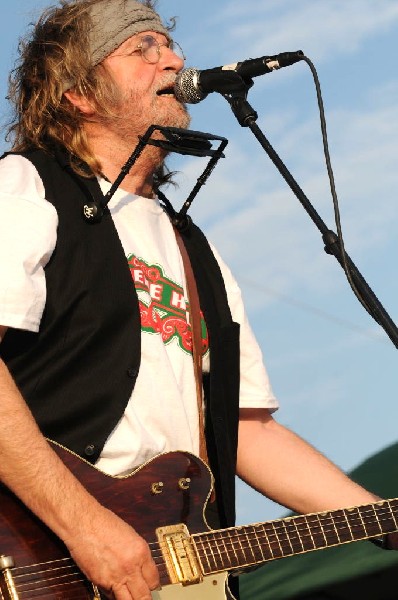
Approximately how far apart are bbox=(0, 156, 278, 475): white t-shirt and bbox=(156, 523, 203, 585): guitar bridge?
27 cm

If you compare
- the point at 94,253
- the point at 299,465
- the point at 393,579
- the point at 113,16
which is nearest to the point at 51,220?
the point at 94,253

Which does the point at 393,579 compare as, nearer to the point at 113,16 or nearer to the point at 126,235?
the point at 126,235

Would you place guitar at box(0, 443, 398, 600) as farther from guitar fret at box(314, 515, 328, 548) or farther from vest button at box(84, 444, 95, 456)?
vest button at box(84, 444, 95, 456)

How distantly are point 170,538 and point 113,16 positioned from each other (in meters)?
2.17

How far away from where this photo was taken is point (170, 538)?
12.6 feet

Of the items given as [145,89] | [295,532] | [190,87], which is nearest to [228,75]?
[190,87]

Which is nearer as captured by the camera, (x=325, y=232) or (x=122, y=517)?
(x=122, y=517)

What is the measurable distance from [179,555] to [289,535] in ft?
1.72

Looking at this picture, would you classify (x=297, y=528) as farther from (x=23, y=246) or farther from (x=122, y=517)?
(x=23, y=246)

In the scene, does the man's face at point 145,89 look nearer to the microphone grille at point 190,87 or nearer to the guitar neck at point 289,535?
the microphone grille at point 190,87

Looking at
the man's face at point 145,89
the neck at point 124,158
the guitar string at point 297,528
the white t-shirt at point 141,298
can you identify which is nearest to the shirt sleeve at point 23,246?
the white t-shirt at point 141,298

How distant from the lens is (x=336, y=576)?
601 cm

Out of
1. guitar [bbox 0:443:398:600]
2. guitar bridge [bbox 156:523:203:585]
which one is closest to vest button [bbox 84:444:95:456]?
guitar [bbox 0:443:398:600]

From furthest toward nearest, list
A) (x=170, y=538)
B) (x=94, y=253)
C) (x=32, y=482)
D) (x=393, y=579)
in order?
(x=393, y=579), (x=94, y=253), (x=170, y=538), (x=32, y=482)
